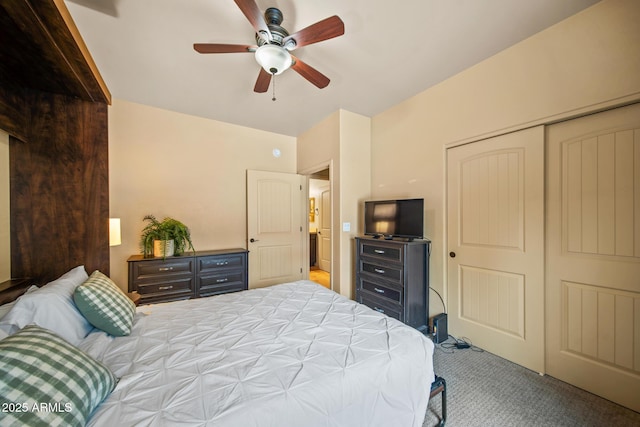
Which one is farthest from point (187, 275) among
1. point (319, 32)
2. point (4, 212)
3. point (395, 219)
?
point (319, 32)

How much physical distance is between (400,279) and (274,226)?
7.07 ft

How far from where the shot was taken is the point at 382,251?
2633 millimetres

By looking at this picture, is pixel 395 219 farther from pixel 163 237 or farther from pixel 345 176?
pixel 163 237

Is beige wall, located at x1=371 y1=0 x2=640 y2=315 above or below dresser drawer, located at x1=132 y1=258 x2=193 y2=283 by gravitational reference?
above

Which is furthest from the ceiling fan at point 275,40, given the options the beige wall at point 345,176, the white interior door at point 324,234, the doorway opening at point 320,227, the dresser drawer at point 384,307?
the white interior door at point 324,234

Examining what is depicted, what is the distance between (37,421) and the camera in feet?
2.18

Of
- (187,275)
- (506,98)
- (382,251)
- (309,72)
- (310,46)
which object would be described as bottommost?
(187,275)

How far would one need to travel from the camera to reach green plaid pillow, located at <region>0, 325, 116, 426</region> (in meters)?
0.67

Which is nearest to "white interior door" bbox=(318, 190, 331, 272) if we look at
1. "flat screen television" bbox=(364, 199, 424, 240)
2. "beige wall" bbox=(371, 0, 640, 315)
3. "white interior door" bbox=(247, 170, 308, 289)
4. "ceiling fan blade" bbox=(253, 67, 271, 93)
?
"white interior door" bbox=(247, 170, 308, 289)

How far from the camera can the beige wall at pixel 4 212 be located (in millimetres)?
1838

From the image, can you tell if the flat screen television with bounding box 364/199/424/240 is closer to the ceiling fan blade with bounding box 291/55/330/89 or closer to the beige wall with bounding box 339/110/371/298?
the beige wall with bounding box 339/110/371/298

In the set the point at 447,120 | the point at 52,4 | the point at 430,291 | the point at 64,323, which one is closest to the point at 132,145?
the point at 52,4

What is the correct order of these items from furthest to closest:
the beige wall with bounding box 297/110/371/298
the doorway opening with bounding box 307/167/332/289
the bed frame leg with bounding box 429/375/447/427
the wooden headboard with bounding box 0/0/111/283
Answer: the doorway opening with bounding box 307/167/332/289, the beige wall with bounding box 297/110/371/298, the wooden headboard with bounding box 0/0/111/283, the bed frame leg with bounding box 429/375/447/427

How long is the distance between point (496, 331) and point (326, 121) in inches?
122
